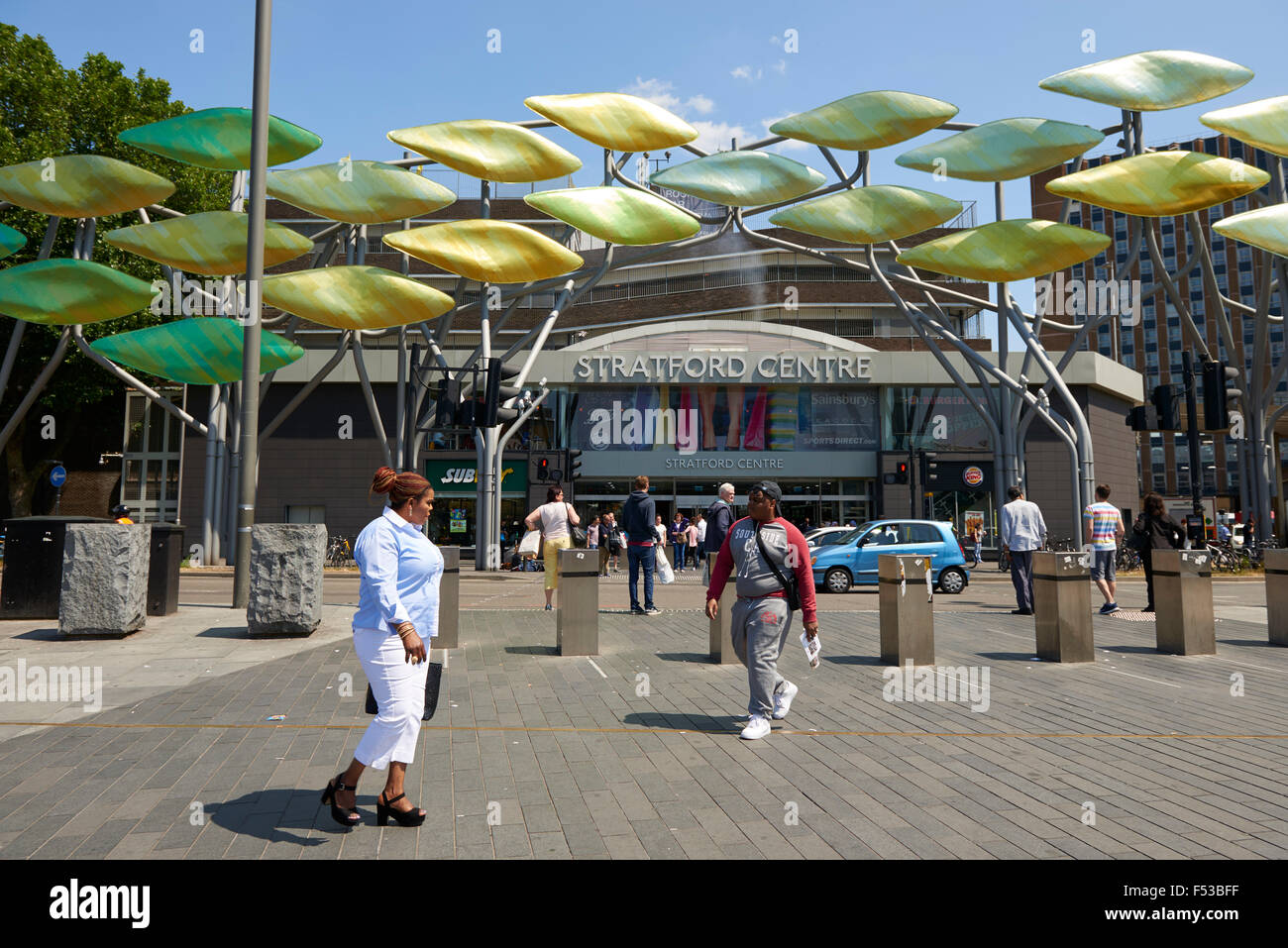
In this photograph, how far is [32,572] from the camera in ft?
38.1

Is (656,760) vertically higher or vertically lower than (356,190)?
lower

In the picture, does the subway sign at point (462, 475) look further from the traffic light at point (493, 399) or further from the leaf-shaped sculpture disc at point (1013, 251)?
the leaf-shaped sculpture disc at point (1013, 251)

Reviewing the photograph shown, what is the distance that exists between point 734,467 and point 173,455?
83.7ft

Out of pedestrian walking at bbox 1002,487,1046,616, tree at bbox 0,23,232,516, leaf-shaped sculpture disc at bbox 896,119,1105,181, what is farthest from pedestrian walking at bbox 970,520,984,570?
tree at bbox 0,23,232,516

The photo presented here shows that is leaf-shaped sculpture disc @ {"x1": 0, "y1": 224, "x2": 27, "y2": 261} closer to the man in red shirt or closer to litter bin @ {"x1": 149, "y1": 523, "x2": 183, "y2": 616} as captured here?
litter bin @ {"x1": 149, "y1": 523, "x2": 183, "y2": 616}

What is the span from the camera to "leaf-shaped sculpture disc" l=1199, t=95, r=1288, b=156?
24.6 metres

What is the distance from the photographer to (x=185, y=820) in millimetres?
4285

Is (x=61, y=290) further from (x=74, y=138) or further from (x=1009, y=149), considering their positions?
(x=1009, y=149)

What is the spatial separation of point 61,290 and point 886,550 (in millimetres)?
24470

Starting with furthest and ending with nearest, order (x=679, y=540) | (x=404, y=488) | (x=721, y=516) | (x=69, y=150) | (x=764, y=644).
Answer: (x=679, y=540) → (x=69, y=150) → (x=721, y=516) → (x=764, y=644) → (x=404, y=488)

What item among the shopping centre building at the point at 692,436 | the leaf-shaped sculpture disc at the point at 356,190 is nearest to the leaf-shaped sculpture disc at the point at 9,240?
the leaf-shaped sculpture disc at the point at 356,190

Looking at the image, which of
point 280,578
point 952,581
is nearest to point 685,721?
point 280,578

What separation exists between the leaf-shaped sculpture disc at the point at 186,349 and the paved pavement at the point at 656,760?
18.0 metres

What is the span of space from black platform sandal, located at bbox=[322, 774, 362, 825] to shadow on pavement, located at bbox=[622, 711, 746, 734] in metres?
2.64
